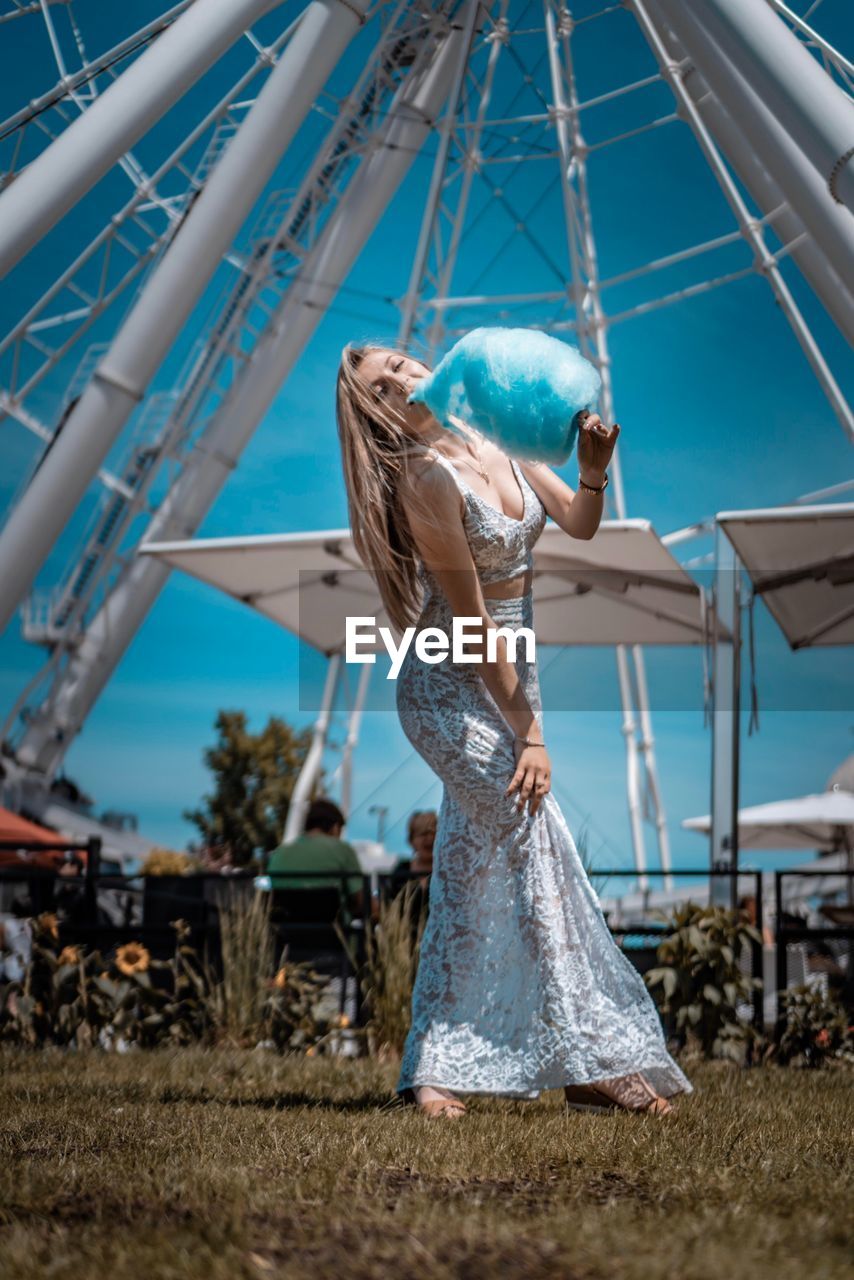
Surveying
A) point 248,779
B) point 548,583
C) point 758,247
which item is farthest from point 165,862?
point 758,247

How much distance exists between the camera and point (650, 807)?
53.4ft

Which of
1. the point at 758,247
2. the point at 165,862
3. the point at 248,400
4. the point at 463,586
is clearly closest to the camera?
the point at 463,586

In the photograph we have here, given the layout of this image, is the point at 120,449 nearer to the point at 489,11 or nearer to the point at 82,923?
the point at 489,11

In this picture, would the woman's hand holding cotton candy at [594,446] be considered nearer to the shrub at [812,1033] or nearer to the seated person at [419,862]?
the seated person at [419,862]

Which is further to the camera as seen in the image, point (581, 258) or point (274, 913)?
point (581, 258)

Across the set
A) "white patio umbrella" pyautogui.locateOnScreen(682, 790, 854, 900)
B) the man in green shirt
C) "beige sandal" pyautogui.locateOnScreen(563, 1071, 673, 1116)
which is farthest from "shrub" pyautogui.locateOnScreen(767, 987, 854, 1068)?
"white patio umbrella" pyautogui.locateOnScreen(682, 790, 854, 900)

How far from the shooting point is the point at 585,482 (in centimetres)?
315

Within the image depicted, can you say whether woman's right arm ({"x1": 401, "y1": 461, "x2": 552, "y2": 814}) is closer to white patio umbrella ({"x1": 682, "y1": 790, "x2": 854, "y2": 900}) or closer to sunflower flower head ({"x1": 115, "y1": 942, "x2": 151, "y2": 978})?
sunflower flower head ({"x1": 115, "y1": 942, "x2": 151, "y2": 978})

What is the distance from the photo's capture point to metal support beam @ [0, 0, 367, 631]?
877cm

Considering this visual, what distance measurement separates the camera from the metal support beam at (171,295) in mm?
8773

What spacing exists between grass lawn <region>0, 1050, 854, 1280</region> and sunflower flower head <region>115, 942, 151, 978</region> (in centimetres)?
216

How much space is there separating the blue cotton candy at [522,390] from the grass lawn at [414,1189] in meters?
1.48

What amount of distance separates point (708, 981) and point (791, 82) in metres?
Answer: 3.41

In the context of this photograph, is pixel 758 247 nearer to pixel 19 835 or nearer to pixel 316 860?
pixel 316 860
